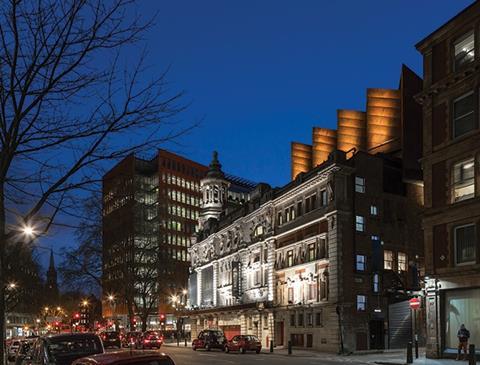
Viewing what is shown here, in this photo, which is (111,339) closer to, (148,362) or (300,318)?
(300,318)

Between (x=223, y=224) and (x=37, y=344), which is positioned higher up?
(x=223, y=224)

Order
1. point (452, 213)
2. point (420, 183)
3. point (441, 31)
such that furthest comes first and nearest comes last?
point (420, 183) < point (441, 31) < point (452, 213)

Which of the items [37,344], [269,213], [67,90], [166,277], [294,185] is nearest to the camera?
[67,90]

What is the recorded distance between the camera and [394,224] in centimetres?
5678

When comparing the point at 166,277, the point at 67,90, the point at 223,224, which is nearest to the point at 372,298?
the point at 166,277

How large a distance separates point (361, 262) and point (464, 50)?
2247 centimetres

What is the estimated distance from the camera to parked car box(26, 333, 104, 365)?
1628 centimetres

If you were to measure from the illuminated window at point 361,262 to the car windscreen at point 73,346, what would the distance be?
3823 centimetres

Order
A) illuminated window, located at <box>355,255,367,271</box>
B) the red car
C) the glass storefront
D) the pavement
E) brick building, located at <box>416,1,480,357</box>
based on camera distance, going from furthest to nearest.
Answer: illuminated window, located at <box>355,255,367,271</box>
the red car
the pavement
brick building, located at <box>416,1,480,357</box>
the glass storefront

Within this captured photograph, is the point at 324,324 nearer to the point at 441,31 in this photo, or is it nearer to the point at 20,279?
the point at 441,31

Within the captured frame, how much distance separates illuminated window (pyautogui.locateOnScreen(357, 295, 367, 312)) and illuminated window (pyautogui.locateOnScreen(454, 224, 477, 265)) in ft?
60.7

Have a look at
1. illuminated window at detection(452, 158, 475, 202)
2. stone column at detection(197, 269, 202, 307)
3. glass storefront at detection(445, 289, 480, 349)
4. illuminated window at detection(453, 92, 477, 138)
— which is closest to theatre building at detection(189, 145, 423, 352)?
glass storefront at detection(445, 289, 480, 349)

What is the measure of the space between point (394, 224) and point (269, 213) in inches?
574

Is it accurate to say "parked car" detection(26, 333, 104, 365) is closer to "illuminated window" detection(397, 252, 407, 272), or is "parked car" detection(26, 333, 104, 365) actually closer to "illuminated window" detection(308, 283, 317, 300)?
"illuminated window" detection(308, 283, 317, 300)
